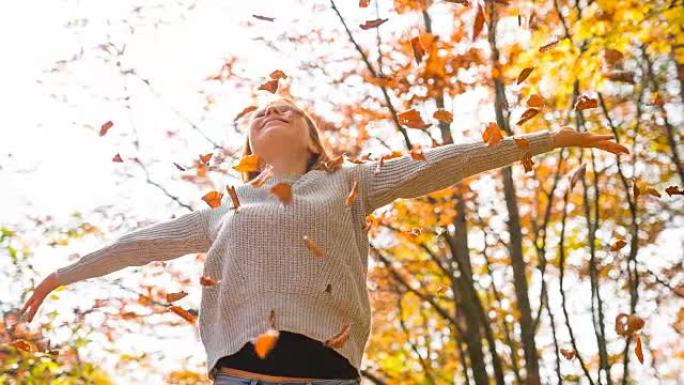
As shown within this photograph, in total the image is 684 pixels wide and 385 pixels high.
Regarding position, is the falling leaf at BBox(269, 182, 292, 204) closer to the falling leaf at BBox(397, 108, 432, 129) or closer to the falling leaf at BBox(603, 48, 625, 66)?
the falling leaf at BBox(397, 108, 432, 129)

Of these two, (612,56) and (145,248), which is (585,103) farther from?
(145,248)

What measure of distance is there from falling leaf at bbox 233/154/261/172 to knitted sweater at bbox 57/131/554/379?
0.06 m

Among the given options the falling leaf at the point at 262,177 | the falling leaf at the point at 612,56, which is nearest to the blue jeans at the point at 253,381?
the falling leaf at the point at 262,177

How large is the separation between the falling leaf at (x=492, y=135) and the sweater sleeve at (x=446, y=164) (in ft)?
0.04

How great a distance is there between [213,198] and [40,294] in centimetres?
61

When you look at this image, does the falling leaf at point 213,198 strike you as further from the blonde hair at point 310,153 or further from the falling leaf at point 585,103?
the falling leaf at point 585,103

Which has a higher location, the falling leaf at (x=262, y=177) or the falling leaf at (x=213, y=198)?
the falling leaf at (x=262, y=177)

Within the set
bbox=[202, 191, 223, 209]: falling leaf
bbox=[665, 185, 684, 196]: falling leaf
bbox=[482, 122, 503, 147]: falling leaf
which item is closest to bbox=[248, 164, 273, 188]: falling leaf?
bbox=[202, 191, 223, 209]: falling leaf

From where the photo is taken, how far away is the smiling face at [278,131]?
2264 mm

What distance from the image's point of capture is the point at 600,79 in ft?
10.7

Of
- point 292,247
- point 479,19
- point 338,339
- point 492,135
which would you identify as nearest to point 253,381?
point 338,339

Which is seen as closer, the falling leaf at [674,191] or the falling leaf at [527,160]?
the falling leaf at [527,160]

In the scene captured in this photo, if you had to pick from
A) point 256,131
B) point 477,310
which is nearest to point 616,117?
point 477,310

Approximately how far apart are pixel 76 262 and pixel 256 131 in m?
0.71
